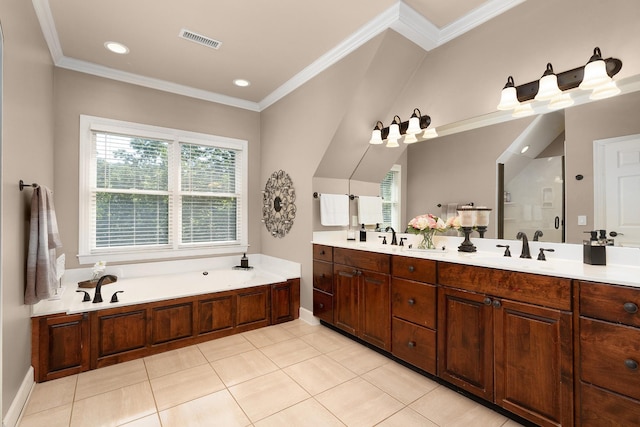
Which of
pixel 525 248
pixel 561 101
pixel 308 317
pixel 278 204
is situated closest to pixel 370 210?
pixel 278 204

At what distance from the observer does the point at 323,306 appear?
326cm

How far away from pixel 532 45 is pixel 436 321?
2057 mm

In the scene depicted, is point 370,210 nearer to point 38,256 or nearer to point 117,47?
point 38,256

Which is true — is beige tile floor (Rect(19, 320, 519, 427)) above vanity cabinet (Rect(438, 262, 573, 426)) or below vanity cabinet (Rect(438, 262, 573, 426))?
below

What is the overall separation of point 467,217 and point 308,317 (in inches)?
81.3

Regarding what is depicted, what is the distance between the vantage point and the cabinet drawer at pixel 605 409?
1364 mm

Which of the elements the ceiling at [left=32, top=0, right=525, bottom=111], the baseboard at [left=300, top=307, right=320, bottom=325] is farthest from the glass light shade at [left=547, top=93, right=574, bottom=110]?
the baseboard at [left=300, top=307, right=320, bottom=325]

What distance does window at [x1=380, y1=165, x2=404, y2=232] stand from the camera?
10.3 feet

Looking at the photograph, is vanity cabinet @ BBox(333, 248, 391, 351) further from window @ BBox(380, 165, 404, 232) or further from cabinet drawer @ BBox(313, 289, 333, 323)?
window @ BBox(380, 165, 404, 232)

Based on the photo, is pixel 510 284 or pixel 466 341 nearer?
pixel 510 284

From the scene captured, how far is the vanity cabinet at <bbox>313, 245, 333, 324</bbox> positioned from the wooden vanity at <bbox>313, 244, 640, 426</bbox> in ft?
1.84

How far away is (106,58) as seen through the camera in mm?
3047

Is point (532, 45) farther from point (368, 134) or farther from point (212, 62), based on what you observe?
point (212, 62)

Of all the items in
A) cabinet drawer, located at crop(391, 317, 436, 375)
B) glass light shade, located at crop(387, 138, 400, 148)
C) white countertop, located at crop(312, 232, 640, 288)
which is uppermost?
glass light shade, located at crop(387, 138, 400, 148)
